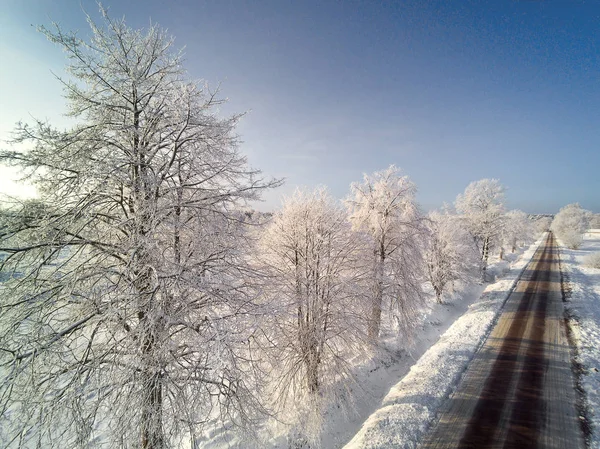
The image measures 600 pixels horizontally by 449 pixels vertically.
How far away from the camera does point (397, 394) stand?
32.8 ft

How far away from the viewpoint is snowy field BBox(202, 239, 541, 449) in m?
8.20

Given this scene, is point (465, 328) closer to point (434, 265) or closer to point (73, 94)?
point (434, 265)

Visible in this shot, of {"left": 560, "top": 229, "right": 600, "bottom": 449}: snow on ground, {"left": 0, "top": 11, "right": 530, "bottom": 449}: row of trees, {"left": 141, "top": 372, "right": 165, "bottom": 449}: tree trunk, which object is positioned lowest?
{"left": 560, "top": 229, "right": 600, "bottom": 449}: snow on ground

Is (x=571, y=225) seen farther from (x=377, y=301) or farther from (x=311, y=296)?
(x=311, y=296)

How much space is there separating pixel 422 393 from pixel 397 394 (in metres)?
0.93

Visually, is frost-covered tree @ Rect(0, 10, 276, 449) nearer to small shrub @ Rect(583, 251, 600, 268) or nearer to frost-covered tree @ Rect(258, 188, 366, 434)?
frost-covered tree @ Rect(258, 188, 366, 434)

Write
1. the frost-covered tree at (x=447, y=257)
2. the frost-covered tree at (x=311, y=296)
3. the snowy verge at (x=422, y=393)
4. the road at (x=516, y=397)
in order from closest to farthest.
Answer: the road at (x=516, y=397), the snowy verge at (x=422, y=393), the frost-covered tree at (x=311, y=296), the frost-covered tree at (x=447, y=257)

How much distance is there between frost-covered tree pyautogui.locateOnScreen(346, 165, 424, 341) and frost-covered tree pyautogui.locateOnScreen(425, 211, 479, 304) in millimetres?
8753

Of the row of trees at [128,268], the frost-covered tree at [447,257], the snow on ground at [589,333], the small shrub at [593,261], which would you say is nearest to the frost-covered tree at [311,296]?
the row of trees at [128,268]

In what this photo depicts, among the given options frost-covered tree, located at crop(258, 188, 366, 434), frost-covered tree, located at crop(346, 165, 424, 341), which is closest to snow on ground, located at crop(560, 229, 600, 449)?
frost-covered tree, located at crop(346, 165, 424, 341)

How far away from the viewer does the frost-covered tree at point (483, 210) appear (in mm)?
28750

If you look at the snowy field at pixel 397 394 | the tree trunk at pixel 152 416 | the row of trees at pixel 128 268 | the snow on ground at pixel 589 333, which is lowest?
the snowy field at pixel 397 394

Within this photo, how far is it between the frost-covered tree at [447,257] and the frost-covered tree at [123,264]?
21.4 meters

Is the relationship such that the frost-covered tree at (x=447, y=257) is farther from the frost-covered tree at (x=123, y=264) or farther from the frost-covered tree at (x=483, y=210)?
the frost-covered tree at (x=123, y=264)
